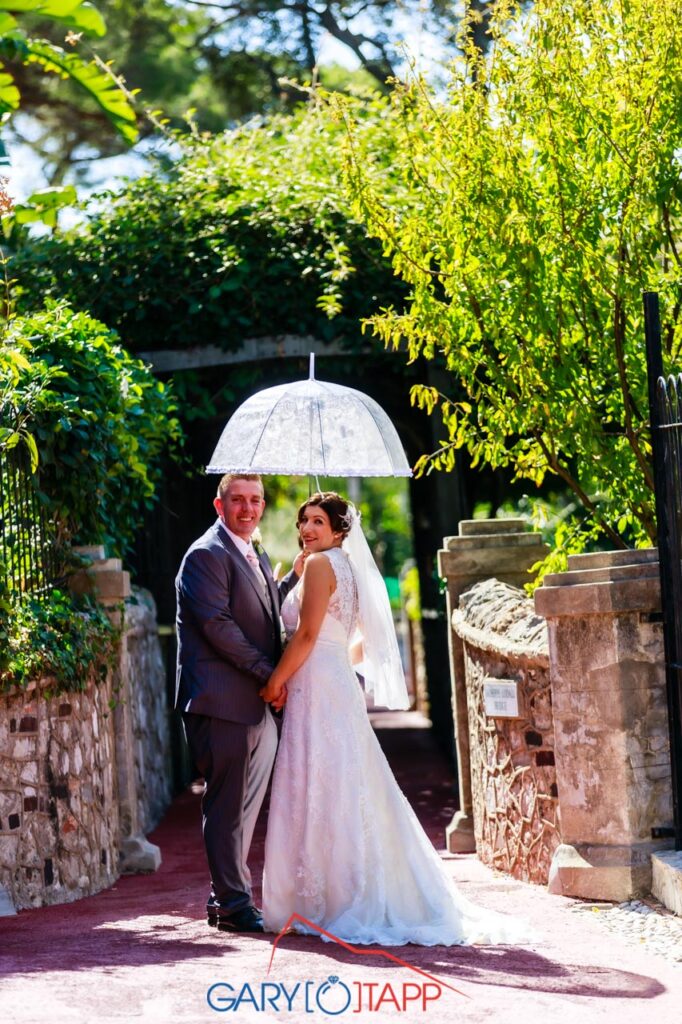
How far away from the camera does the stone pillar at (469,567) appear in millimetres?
9430

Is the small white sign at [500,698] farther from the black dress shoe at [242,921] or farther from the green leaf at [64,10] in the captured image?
the green leaf at [64,10]

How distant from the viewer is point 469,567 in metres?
9.54

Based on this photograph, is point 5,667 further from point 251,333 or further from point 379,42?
point 379,42

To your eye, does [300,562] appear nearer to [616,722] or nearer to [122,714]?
[616,722]

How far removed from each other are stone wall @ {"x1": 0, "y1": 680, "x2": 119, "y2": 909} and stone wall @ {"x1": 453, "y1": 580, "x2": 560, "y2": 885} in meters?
2.26

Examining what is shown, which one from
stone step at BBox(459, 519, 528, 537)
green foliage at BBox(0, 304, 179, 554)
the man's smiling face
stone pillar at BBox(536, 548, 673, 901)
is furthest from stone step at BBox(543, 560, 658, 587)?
green foliage at BBox(0, 304, 179, 554)

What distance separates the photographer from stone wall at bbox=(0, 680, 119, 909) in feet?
23.8

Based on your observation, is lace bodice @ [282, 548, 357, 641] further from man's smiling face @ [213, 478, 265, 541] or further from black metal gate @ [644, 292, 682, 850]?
black metal gate @ [644, 292, 682, 850]

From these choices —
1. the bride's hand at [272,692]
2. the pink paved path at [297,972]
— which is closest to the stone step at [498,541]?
the pink paved path at [297,972]

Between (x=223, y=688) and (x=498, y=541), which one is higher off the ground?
(x=498, y=541)

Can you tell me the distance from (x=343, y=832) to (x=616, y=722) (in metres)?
1.52

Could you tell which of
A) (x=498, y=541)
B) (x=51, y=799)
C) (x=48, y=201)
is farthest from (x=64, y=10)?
(x=498, y=541)

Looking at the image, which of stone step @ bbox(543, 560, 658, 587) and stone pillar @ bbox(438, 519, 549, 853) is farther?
stone pillar @ bbox(438, 519, 549, 853)

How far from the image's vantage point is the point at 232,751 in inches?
247
